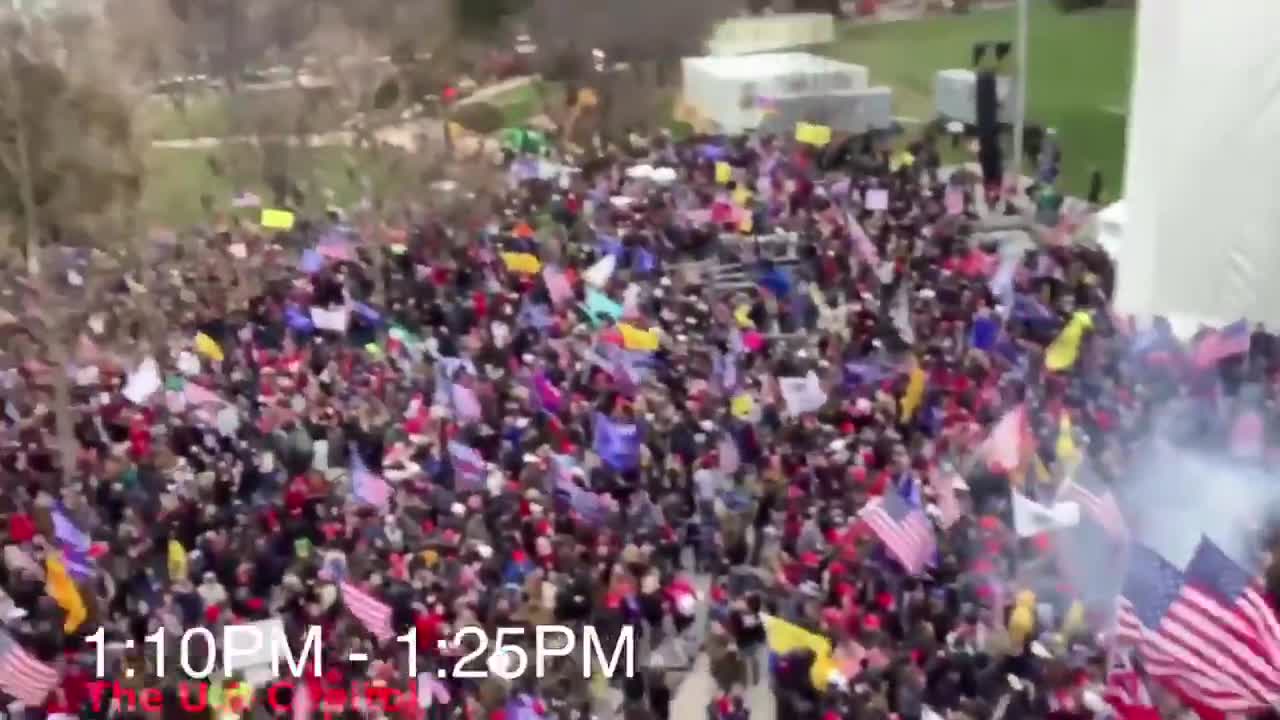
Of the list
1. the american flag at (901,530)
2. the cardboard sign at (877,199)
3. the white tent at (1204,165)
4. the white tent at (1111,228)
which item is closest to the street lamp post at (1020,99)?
the white tent at (1111,228)

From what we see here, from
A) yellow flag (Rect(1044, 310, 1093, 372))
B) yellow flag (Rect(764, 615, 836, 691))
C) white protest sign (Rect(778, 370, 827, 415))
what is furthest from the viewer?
yellow flag (Rect(1044, 310, 1093, 372))

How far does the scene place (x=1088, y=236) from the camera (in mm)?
22156

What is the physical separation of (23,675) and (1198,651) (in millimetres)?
6516

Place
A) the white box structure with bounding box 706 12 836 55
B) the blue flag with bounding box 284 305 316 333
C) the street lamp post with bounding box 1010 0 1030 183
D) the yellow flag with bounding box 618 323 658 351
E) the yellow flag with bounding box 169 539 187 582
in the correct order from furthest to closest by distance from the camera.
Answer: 1. the white box structure with bounding box 706 12 836 55
2. the street lamp post with bounding box 1010 0 1030 183
3. the blue flag with bounding box 284 305 316 333
4. the yellow flag with bounding box 618 323 658 351
5. the yellow flag with bounding box 169 539 187 582

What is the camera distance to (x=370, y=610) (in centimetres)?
958

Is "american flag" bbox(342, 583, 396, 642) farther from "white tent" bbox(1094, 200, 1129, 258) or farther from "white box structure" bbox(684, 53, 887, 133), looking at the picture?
"white box structure" bbox(684, 53, 887, 133)

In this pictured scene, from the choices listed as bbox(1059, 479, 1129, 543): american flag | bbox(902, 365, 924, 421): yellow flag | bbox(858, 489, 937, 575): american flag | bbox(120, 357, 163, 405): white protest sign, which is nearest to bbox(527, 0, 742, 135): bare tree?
bbox(120, 357, 163, 405): white protest sign

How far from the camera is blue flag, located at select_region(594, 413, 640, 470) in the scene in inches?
482

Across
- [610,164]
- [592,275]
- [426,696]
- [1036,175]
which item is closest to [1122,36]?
[1036,175]

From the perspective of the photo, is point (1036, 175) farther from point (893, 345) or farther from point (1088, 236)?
point (893, 345)

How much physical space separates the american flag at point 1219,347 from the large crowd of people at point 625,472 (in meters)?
0.10

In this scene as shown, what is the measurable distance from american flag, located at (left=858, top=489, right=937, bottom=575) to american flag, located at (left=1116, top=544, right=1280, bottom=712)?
2331 mm

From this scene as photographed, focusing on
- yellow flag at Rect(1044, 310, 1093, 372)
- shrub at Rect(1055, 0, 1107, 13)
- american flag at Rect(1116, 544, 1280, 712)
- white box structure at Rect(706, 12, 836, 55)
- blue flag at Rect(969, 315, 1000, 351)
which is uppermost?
shrub at Rect(1055, 0, 1107, 13)

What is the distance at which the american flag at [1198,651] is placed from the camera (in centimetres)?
725
